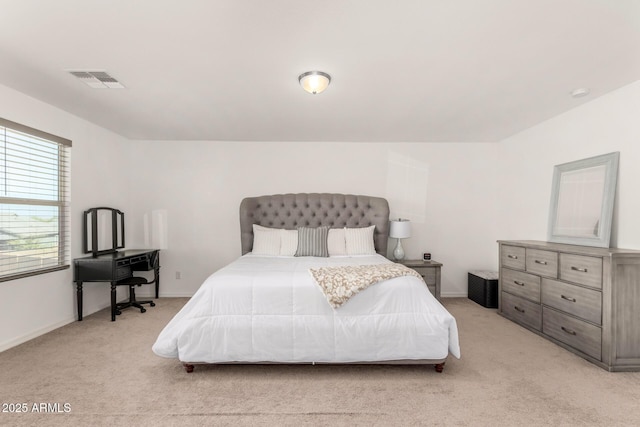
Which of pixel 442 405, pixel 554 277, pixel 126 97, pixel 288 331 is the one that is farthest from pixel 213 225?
pixel 554 277

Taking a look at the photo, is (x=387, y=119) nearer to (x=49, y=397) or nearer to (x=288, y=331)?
(x=288, y=331)

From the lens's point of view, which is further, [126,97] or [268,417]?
[126,97]

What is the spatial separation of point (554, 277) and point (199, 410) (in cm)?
318

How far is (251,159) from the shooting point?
15.5 ft

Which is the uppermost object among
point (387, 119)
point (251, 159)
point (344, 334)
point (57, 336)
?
point (387, 119)

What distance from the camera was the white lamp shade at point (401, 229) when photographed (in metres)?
4.32

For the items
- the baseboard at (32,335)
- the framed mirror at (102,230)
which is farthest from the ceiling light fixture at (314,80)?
the baseboard at (32,335)

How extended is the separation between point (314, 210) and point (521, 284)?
8.76 feet

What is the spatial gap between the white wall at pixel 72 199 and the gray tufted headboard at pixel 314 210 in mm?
1807

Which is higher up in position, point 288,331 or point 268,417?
point 288,331

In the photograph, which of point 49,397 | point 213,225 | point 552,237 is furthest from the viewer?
point 213,225

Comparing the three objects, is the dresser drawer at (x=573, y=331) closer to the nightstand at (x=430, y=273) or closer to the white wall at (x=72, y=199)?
the nightstand at (x=430, y=273)

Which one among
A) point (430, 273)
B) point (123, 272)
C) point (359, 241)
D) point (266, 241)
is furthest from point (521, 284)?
point (123, 272)

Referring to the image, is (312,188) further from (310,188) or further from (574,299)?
(574,299)
